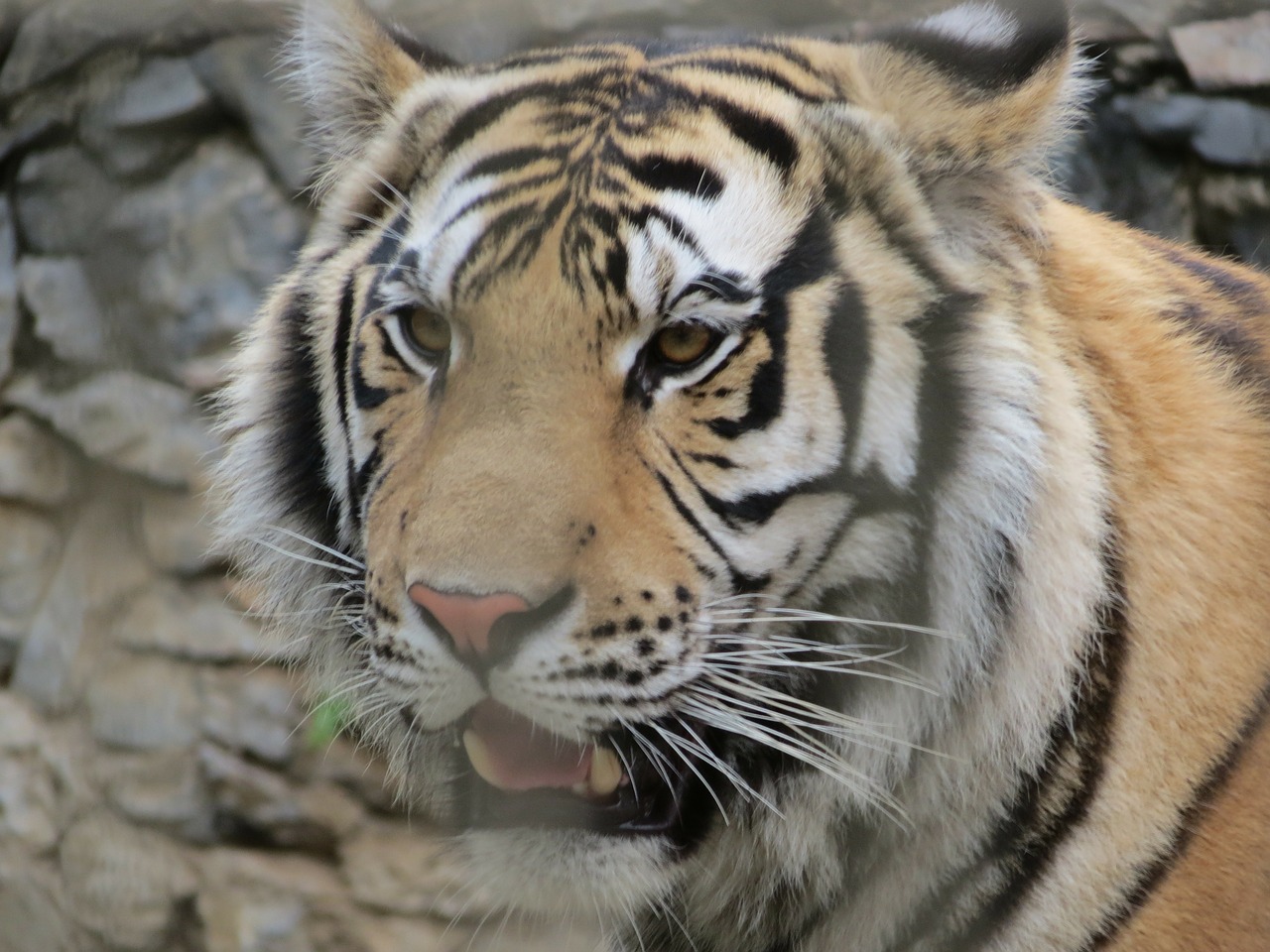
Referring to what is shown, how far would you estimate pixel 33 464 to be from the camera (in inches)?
121

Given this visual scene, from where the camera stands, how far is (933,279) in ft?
3.64

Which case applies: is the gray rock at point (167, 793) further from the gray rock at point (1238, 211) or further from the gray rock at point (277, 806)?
the gray rock at point (1238, 211)

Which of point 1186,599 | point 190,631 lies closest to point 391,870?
point 190,631

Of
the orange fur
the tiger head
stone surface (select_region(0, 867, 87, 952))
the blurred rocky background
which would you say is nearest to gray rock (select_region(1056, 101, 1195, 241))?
the blurred rocky background

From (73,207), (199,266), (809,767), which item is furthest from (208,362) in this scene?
(809,767)

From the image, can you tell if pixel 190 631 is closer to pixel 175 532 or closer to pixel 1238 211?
pixel 175 532

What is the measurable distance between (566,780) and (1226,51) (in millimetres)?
2366

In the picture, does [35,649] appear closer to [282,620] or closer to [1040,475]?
[282,620]

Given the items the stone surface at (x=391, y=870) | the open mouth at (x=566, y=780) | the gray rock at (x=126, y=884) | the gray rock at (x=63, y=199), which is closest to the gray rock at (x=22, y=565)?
the gray rock at (x=126, y=884)

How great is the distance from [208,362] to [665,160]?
2085mm

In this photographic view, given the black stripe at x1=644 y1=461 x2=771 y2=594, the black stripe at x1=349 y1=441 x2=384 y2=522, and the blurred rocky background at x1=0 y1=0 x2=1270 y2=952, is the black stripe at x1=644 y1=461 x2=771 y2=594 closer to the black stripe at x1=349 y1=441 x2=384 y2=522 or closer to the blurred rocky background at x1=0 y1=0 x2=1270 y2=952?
the black stripe at x1=349 y1=441 x2=384 y2=522

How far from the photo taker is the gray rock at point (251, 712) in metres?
2.88

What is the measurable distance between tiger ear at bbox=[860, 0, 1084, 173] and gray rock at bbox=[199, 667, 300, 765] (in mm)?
2176

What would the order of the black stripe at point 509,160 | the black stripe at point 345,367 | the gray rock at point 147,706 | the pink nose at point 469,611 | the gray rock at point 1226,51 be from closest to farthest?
the pink nose at point 469,611, the black stripe at point 509,160, the black stripe at point 345,367, the gray rock at point 1226,51, the gray rock at point 147,706
